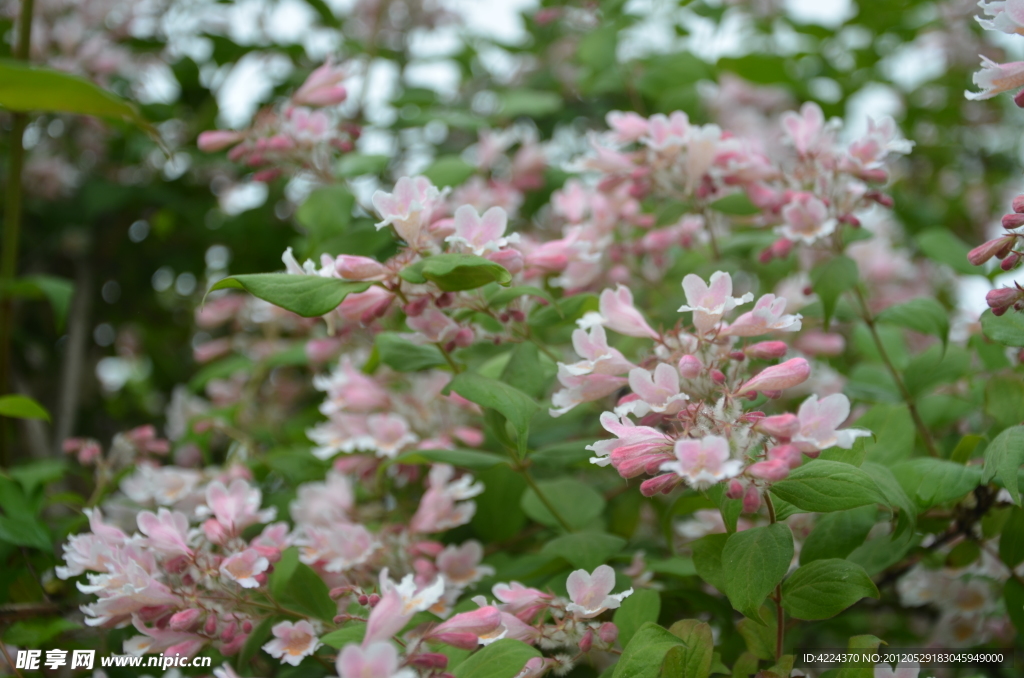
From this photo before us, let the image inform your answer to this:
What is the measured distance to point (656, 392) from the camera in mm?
976

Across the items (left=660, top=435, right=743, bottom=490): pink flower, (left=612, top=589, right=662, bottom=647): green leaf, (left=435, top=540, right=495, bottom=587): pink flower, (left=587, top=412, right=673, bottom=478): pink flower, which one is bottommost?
(left=435, top=540, right=495, bottom=587): pink flower

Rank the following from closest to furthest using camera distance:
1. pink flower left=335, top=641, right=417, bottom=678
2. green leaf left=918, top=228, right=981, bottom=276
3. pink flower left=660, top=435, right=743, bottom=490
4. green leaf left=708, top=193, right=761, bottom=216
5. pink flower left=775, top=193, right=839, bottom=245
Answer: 1. pink flower left=335, top=641, right=417, bottom=678
2. pink flower left=660, top=435, right=743, bottom=490
3. pink flower left=775, top=193, right=839, bottom=245
4. green leaf left=918, top=228, right=981, bottom=276
5. green leaf left=708, top=193, right=761, bottom=216

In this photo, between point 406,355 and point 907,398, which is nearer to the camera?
point 406,355

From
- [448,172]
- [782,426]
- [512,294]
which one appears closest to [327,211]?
[448,172]

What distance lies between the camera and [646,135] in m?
1.50

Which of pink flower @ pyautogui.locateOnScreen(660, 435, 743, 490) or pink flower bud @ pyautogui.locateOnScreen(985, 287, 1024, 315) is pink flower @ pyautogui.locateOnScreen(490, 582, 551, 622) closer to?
pink flower @ pyautogui.locateOnScreen(660, 435, 743, 490)

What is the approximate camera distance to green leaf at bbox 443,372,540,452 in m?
0.99

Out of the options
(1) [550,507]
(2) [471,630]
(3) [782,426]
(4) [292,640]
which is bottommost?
(4) [292,640]

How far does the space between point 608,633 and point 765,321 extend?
467 mm

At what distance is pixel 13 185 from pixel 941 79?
2979 mm

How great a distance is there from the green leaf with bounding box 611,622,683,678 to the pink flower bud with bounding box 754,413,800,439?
0.91ft

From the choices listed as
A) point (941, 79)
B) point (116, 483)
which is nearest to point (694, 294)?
point (116, 483)

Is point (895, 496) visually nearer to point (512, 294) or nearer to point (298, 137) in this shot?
point (512, 294)

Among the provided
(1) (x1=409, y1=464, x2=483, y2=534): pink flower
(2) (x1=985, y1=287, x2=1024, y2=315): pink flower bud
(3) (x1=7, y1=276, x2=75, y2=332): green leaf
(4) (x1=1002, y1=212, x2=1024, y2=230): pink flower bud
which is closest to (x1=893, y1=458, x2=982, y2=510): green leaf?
(2) (x1=985, y1=287, x2=1024, y2=315): pink flower bud
